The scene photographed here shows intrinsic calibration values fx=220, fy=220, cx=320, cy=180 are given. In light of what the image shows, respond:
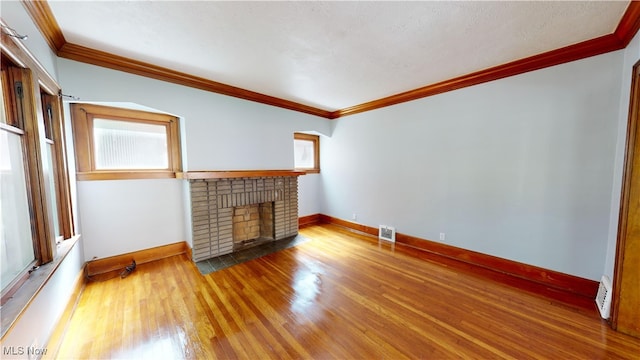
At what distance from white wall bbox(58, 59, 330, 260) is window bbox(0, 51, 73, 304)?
67cm

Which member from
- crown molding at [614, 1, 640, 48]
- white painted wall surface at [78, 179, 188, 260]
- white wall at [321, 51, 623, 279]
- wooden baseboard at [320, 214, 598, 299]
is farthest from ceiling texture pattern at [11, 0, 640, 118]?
wooden baseboard at [320, 214, 598, 299]

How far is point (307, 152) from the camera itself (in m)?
4.84

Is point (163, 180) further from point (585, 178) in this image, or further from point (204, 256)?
point (585, 178)

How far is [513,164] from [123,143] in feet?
15.3

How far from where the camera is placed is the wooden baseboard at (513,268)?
218 cm

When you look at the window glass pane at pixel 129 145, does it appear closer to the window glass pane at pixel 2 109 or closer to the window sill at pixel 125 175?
the window sill at pixel 125 175

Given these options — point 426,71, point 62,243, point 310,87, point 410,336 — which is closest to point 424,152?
point 426,71

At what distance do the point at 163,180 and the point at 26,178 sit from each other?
1490 millimetres

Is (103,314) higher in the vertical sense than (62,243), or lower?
lower

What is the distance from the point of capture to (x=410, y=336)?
167cm

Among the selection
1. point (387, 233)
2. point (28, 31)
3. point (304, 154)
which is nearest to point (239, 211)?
point (304, 154)

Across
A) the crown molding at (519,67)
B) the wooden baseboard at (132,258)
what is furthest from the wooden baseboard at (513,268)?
the wooden baseboard at (132,258)

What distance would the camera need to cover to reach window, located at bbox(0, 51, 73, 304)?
126 centimetres

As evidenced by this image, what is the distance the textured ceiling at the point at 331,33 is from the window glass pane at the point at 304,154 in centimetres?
205
